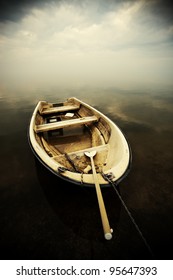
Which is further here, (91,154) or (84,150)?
(84,150)

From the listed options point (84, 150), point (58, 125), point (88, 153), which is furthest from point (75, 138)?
point (88, 153)

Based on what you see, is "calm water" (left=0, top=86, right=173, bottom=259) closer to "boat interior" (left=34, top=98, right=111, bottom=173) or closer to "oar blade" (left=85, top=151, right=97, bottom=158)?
"boat interior" (left=34, top=98, right=111, bottom=173)

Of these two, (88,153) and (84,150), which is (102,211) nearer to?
Answer: (88,153)

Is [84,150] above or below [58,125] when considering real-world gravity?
below

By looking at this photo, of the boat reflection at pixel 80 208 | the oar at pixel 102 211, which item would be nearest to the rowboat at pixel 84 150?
the oar at pixel 102 211

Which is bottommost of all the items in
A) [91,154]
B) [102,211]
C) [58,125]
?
[102,211]

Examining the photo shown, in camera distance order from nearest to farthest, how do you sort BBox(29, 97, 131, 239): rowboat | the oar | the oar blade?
the oar → BBox(29, 97, 131, 239): rowboat → the oar blade

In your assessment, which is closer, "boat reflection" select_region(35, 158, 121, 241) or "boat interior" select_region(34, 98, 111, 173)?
"boat reflection" select_region(35, 158, 121, 241)

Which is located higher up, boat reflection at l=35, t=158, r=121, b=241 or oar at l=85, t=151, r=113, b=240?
oar at l=85, t=151, r=113, b=240

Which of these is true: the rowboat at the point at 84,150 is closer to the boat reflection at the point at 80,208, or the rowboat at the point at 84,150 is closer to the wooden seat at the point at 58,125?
the wooden seat at the point at 58,125

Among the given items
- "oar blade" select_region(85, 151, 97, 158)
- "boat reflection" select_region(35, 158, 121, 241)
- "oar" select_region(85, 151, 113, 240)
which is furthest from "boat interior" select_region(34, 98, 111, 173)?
"boat reflection" select_region(35, 158, 121, 241)

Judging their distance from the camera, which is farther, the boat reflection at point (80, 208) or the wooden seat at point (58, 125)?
the wooden seat at point (58, 125)

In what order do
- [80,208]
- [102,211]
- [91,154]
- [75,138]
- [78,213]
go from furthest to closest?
1. [75,138]
2. [91,154]
3. [80,208]
4. [78,213]
5. [102,211]
